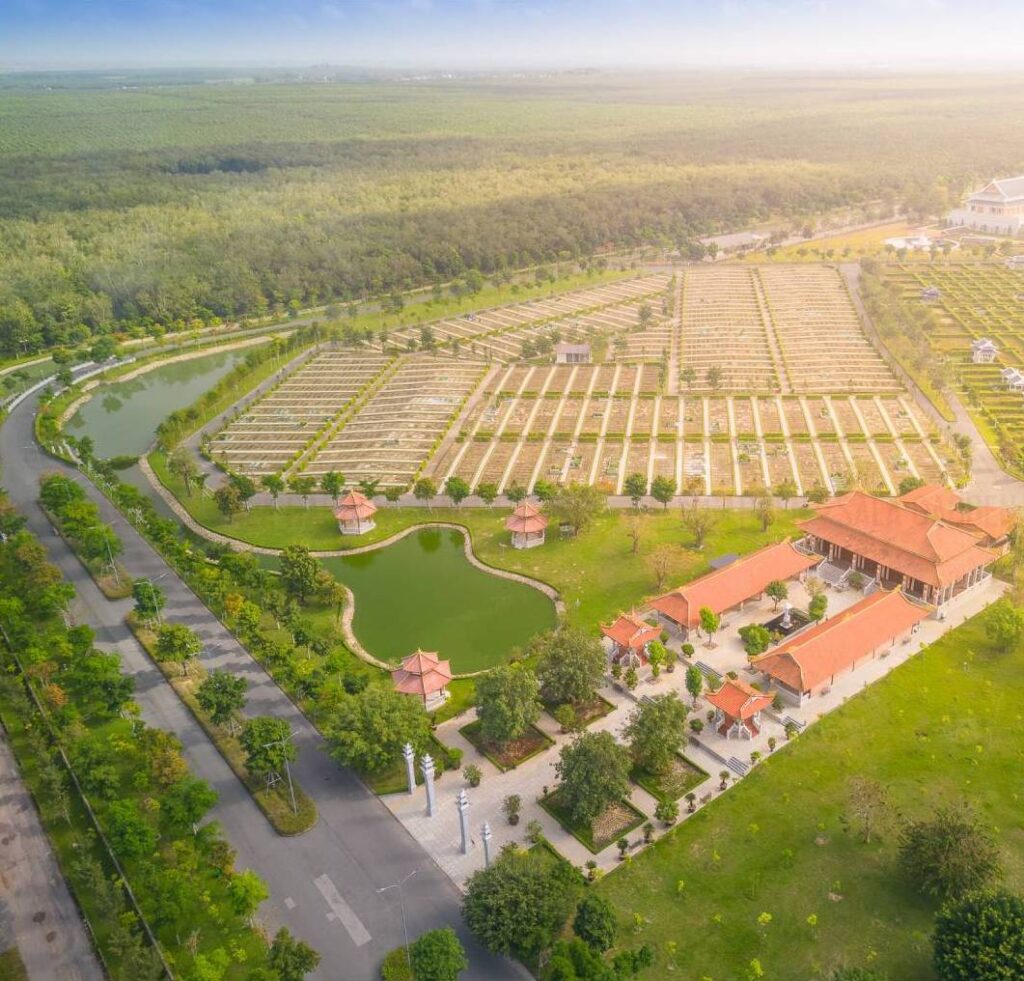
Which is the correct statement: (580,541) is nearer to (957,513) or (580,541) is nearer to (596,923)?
(957,513)

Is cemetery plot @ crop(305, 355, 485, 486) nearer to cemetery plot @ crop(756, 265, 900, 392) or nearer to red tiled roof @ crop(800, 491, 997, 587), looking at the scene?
red tiled roof @ crop(800, 491, 997, 587)

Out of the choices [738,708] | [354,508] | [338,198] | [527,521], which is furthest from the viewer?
[338,198]

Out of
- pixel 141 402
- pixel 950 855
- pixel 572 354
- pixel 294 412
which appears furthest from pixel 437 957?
pixel 141 402

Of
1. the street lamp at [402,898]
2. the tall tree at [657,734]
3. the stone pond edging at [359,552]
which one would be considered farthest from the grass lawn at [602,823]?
→ the stone pond edging at [359,552]

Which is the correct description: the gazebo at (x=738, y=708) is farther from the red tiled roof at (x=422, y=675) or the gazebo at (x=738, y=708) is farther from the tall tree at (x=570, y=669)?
the red tiled roof at (x=422, y=675)

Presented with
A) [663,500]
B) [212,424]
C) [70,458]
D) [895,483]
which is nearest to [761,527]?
[663,500]

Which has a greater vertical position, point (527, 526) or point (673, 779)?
point (527, 526)

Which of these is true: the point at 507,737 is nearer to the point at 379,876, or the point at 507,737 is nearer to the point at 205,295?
the point at 379,876
